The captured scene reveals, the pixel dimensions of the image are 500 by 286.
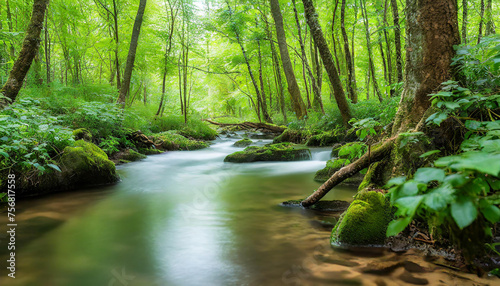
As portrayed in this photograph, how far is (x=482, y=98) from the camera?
6.78 feet

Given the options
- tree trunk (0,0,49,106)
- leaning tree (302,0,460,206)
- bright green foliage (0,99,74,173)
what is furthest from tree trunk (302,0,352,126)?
bright green foliage (0,99,74,173)

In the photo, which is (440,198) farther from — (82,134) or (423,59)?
(82,134)

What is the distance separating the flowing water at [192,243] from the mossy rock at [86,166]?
0.36 metres

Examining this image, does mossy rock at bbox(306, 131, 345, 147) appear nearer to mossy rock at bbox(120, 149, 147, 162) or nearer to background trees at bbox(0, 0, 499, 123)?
background trees at bbox(0, 0, 499, 123)

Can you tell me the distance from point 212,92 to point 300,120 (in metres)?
20.2

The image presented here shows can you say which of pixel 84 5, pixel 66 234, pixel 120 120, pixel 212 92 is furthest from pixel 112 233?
pixel 212 92

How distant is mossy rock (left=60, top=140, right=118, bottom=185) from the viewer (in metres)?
5.16

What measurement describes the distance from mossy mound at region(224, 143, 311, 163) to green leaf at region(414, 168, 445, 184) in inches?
262

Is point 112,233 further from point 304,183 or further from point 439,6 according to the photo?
point 439,6

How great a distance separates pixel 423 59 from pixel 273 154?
5.52 m

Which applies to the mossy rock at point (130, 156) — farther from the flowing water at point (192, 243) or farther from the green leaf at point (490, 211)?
the green leaf at point (490, 211)

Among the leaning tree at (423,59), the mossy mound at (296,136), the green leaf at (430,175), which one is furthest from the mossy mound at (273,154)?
the green leaf at (430,175)

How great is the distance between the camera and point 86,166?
5.37 meters

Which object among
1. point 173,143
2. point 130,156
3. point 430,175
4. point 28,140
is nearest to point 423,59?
point 430,175
